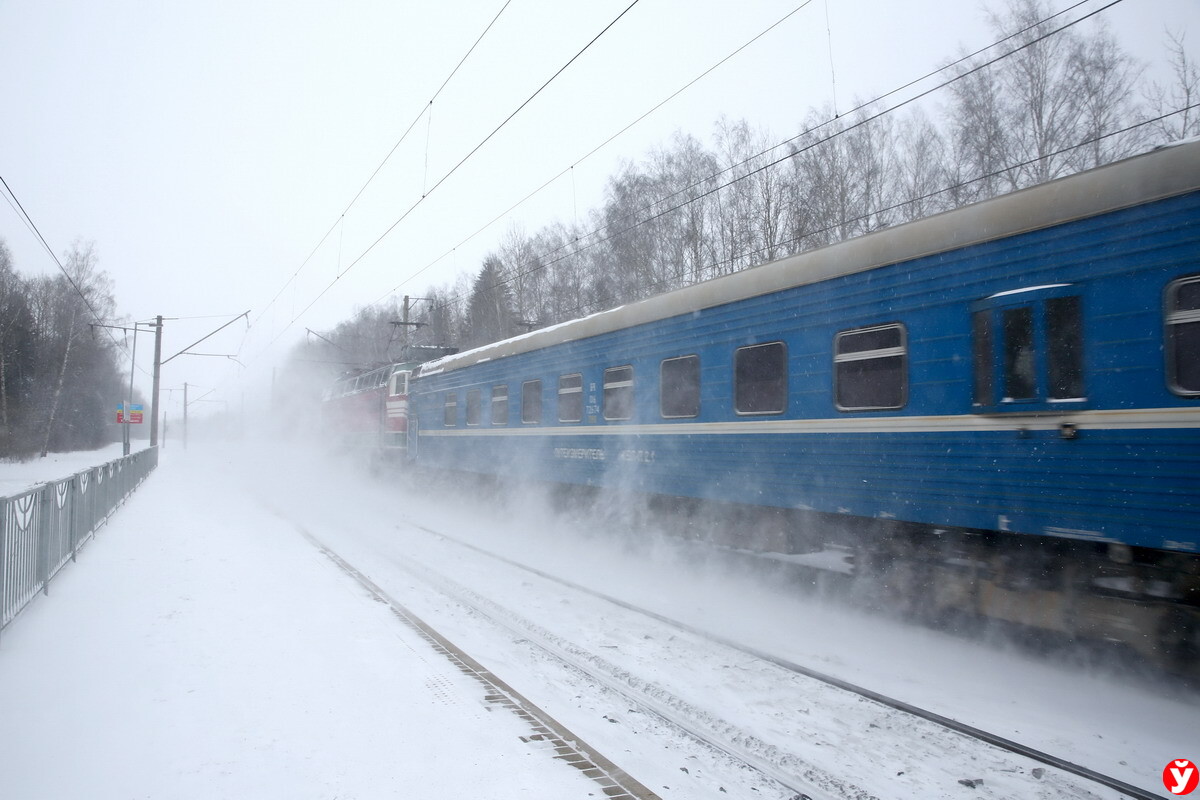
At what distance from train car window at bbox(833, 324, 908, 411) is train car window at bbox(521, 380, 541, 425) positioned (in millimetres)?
6480

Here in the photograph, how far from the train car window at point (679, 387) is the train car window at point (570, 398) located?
85.2 inches

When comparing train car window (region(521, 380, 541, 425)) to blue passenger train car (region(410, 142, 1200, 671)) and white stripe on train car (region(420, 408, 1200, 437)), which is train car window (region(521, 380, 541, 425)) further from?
blue passenger train car (region(410, 142, 1200, 671))

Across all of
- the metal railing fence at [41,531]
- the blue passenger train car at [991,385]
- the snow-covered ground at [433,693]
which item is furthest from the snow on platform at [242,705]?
the blue passenger train car at [991,385]

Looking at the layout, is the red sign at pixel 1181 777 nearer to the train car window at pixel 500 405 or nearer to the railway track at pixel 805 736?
the railway track at pixel 805 736

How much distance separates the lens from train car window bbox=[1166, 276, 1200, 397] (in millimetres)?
4461

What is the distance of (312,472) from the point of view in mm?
28062

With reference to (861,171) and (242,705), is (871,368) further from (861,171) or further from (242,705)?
(861,171)

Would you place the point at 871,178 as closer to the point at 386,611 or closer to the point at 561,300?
the point at 561,300

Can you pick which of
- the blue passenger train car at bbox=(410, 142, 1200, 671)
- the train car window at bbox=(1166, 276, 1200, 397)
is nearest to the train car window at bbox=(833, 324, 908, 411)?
the blue passenger train car at bbox=(410, 142, 1200, 671)

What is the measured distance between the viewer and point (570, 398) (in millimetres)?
11375

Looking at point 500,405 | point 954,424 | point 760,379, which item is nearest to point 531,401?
point 500,405

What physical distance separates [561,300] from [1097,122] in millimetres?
20597

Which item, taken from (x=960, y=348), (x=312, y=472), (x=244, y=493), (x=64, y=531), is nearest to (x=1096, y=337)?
(x=960, y=348)

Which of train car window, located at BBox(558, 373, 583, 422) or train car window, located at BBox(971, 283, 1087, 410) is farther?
train car window, located at BBox(558, 373, 583, 422)
